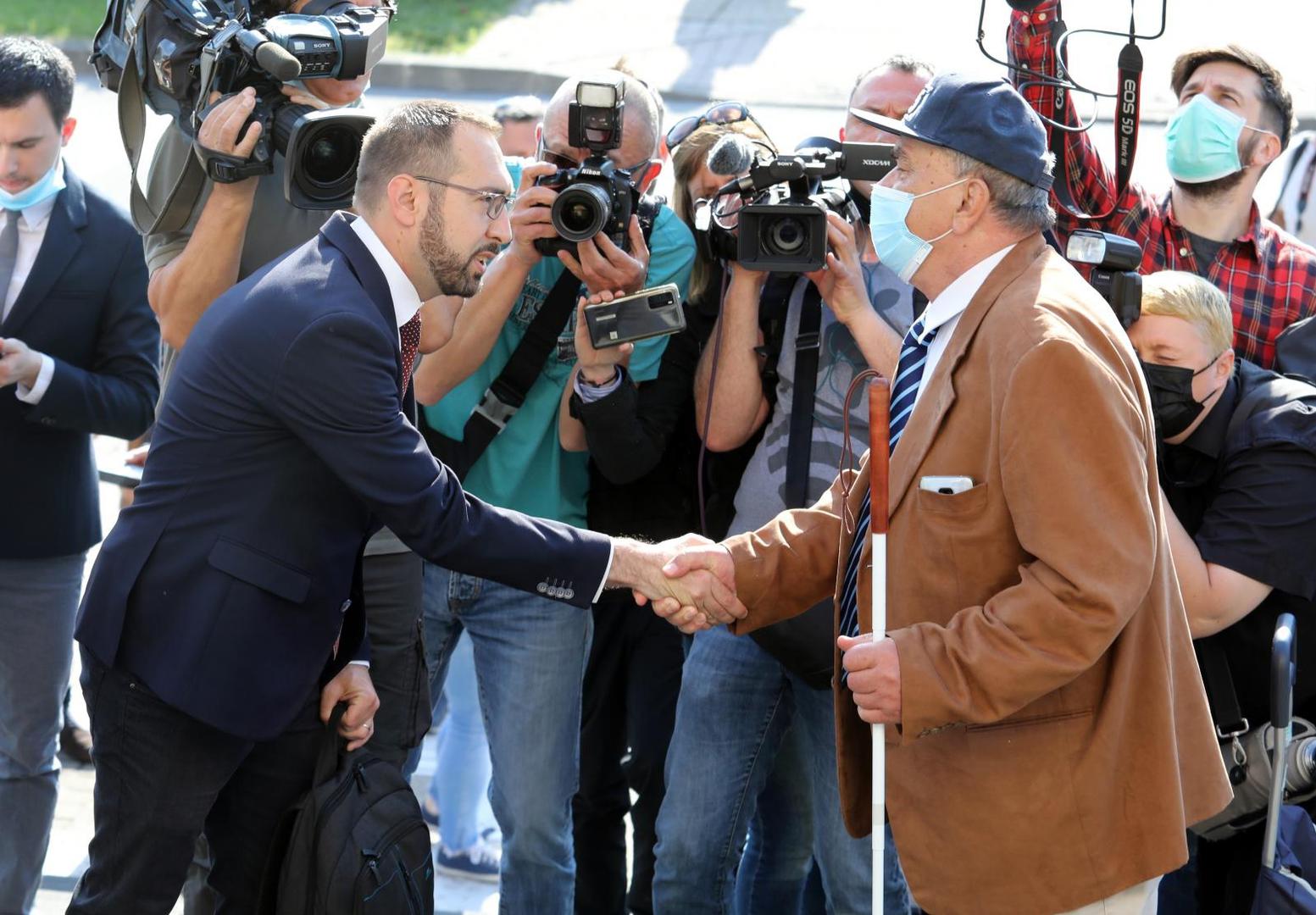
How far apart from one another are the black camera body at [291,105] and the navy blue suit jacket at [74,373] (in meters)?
0.86

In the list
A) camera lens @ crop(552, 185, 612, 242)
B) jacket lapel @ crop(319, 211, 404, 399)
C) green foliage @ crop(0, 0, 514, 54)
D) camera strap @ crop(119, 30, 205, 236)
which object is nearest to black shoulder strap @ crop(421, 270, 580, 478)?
camera lens @ crop(552, 185, 612, 242)

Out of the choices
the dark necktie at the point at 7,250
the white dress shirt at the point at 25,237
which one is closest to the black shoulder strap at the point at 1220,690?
the white dress shirt at the point at 25,237

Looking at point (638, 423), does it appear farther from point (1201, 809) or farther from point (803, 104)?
point (803, 104)

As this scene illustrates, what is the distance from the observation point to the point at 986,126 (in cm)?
293

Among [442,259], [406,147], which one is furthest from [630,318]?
[406,147]

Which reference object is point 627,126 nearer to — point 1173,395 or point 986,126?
point 986,126

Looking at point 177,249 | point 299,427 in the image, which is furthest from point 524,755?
point 177,249

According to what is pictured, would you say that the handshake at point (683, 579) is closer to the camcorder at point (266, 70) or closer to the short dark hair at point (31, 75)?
the camcorder at point (266, 70)

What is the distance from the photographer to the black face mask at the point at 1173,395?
3.58 metres

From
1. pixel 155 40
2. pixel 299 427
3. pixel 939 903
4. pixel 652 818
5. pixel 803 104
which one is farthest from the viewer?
pixel 803 104

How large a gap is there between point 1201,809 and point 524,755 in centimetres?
164

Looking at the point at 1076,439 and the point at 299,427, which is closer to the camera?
the point at 1076,439

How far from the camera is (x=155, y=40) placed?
12.2 feet

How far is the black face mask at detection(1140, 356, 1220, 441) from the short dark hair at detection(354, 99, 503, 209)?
1614mm
